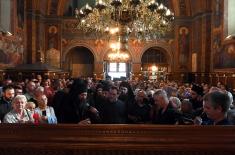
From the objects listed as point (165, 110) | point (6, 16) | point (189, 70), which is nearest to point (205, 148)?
point (165, 110)

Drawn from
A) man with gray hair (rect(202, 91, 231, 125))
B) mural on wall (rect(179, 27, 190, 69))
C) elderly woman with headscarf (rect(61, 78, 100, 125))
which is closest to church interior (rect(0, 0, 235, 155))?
mural on wall (rect(179, 27, 190, 69))

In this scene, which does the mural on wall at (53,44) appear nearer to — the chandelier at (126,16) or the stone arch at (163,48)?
the stone arch at (163,48)

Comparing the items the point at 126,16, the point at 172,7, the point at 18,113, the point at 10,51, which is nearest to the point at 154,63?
the point at 172,7

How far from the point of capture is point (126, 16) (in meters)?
15.1

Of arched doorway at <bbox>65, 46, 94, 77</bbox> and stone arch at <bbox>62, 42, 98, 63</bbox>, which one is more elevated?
stone arch at <bbox>62, 42, 98, 63</bbox>

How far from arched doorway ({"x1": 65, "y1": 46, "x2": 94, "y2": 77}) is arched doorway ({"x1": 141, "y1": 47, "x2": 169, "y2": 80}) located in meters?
4.46

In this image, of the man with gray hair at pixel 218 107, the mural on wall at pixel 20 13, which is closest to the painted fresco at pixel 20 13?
the mural on wall at pixel 20 13

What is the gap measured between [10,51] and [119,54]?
7119 mm

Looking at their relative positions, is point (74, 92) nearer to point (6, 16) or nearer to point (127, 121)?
point (127, 121)

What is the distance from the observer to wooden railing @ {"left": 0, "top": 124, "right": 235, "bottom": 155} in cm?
238

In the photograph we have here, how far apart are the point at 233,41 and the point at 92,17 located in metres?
8.49

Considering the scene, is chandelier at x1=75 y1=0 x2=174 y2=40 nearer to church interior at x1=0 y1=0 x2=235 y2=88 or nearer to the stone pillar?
church interior at x1=0 y1=0 x2=235 y2=88

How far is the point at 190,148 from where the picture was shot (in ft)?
7.80

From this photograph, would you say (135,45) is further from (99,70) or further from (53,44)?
(53,44)
